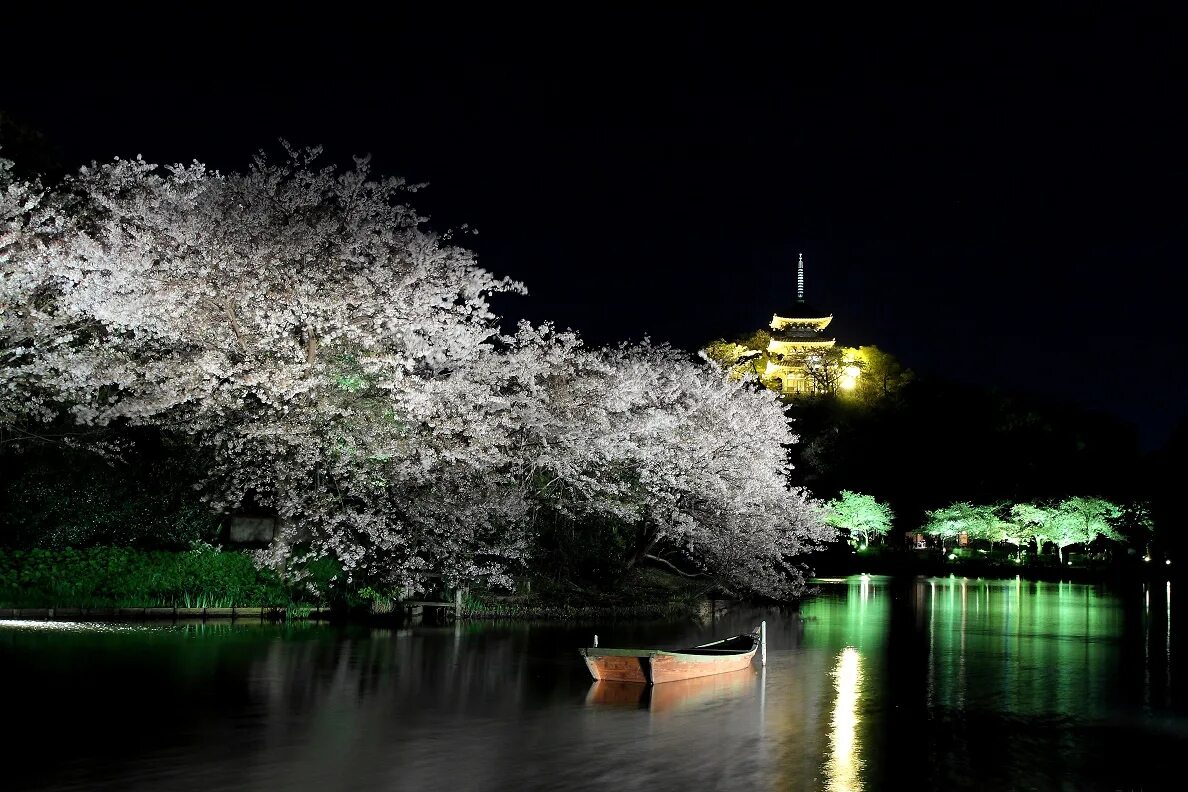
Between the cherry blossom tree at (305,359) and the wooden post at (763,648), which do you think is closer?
the wooden post at (763,648)

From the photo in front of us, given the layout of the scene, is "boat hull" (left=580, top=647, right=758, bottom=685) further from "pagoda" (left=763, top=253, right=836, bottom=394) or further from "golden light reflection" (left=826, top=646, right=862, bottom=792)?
"pagoda" (left=763, top=253, right=836, bottom=394)

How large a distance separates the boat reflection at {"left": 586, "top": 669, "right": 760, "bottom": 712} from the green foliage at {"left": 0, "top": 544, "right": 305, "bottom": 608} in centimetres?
1025

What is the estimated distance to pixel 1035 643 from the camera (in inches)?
1019

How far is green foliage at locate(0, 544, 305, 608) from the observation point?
22469 millimetres

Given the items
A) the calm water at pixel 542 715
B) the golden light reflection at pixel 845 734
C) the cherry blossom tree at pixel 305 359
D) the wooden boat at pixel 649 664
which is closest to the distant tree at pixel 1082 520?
the calm water at pixel 542 715

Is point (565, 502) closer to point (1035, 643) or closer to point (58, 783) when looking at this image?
point (1035, 643)

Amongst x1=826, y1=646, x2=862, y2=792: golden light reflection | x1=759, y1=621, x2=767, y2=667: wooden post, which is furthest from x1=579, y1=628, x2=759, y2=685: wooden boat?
x1=826, y1=646, x2=862, y2=792: golden light reflection

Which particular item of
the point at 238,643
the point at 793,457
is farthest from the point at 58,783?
the point at 793,457

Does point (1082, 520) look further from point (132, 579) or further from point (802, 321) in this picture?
point (132, 579)

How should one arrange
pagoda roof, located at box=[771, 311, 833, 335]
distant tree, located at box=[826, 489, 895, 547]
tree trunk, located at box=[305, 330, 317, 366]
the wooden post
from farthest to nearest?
pagoda roof, located at box=[771, 311, 833, 335] < distant tree, located at box=[826, 489, 895, 547] < tree trunk, located at box=[305, 330, 317, 366] < the wooden post

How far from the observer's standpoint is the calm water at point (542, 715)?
11.5 m

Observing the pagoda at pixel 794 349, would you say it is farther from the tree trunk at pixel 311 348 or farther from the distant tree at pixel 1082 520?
the tree trunk at pixel 311 348

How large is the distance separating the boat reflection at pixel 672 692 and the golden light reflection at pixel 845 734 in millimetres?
1435

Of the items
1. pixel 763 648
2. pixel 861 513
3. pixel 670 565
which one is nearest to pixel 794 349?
pixel 861 513
